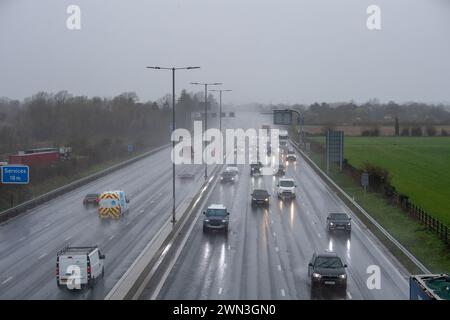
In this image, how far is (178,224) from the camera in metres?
35.5

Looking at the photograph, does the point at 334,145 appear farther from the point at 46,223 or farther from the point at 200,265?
the point at 200,265

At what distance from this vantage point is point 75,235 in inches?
1318

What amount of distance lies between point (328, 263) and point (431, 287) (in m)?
7.08

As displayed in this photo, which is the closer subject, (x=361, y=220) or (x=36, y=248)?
(x=36, y=248)

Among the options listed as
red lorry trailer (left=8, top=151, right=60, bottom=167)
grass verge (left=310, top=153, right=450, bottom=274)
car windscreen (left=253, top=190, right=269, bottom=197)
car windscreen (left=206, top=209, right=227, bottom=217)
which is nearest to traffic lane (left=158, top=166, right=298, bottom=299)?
car windscreen (left=206, top=209, right=227, bottom=217)

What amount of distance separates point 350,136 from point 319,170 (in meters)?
64.9

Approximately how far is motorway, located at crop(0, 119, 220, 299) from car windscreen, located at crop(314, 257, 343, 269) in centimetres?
701

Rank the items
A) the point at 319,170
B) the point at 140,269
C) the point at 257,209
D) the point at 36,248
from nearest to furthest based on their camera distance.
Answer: the point at 140,269 < the point at 36,248 < the point at 257,209 < the point at 319,170

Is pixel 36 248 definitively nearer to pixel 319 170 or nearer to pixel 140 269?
pixel 140 269

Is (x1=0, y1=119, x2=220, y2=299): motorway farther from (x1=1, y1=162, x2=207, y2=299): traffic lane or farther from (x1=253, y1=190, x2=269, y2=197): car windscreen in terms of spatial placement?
(x1=253, y1=190, x2=269, y2=197): car windscreen

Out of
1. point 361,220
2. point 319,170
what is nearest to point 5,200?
point 361,220

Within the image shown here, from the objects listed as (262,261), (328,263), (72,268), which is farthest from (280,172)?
(72,268)

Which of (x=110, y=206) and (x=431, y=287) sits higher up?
(x=431, y=287)
